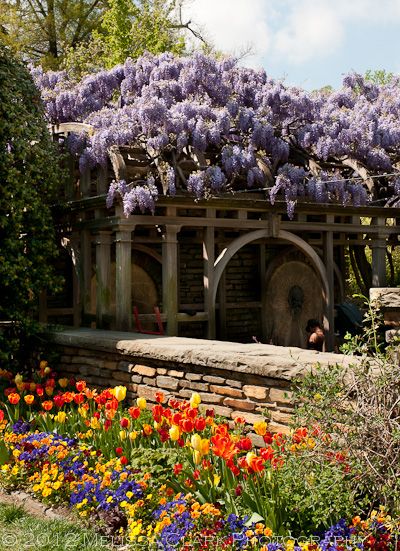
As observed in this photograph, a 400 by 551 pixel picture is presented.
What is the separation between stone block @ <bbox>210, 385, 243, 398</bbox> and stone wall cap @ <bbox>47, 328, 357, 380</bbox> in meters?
0.20

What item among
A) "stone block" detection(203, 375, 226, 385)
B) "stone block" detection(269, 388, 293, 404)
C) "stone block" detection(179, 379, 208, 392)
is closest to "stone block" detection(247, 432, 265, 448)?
"stone block" detection(269, 388, 293, 404)

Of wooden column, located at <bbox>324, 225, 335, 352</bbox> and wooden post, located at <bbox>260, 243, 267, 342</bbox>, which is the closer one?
wooden column, located at <bbox>324, 225, 335, 352</bbox>

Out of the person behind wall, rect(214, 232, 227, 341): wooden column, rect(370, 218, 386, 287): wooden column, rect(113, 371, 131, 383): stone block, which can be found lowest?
rect(113, 371, 131, 383): stone block

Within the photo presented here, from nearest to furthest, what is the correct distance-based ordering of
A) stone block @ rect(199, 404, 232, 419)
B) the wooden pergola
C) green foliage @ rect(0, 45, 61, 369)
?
1. stone block @ rect(199, 404, 232, 419)
2. green foliage @ rect(0, 45, 61, 369)
3. the wooden pergola

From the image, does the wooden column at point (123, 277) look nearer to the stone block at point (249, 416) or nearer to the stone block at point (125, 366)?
the stone block at point (125, 366)

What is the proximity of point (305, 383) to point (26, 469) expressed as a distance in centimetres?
267

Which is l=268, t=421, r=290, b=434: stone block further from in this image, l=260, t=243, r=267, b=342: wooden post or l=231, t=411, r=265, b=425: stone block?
l=260, t=243, r=267, b=342: wooden post

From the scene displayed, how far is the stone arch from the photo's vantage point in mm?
10930

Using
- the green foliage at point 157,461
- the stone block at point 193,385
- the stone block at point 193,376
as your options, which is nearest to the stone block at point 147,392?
the stone block at point 193,385

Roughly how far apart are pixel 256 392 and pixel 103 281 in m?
4.58

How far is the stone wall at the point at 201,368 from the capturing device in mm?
6156

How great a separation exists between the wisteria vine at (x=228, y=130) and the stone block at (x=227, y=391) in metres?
3.73

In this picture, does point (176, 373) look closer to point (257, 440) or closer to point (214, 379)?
point (214, 379)

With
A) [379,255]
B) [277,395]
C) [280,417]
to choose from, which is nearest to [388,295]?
[277,395]
